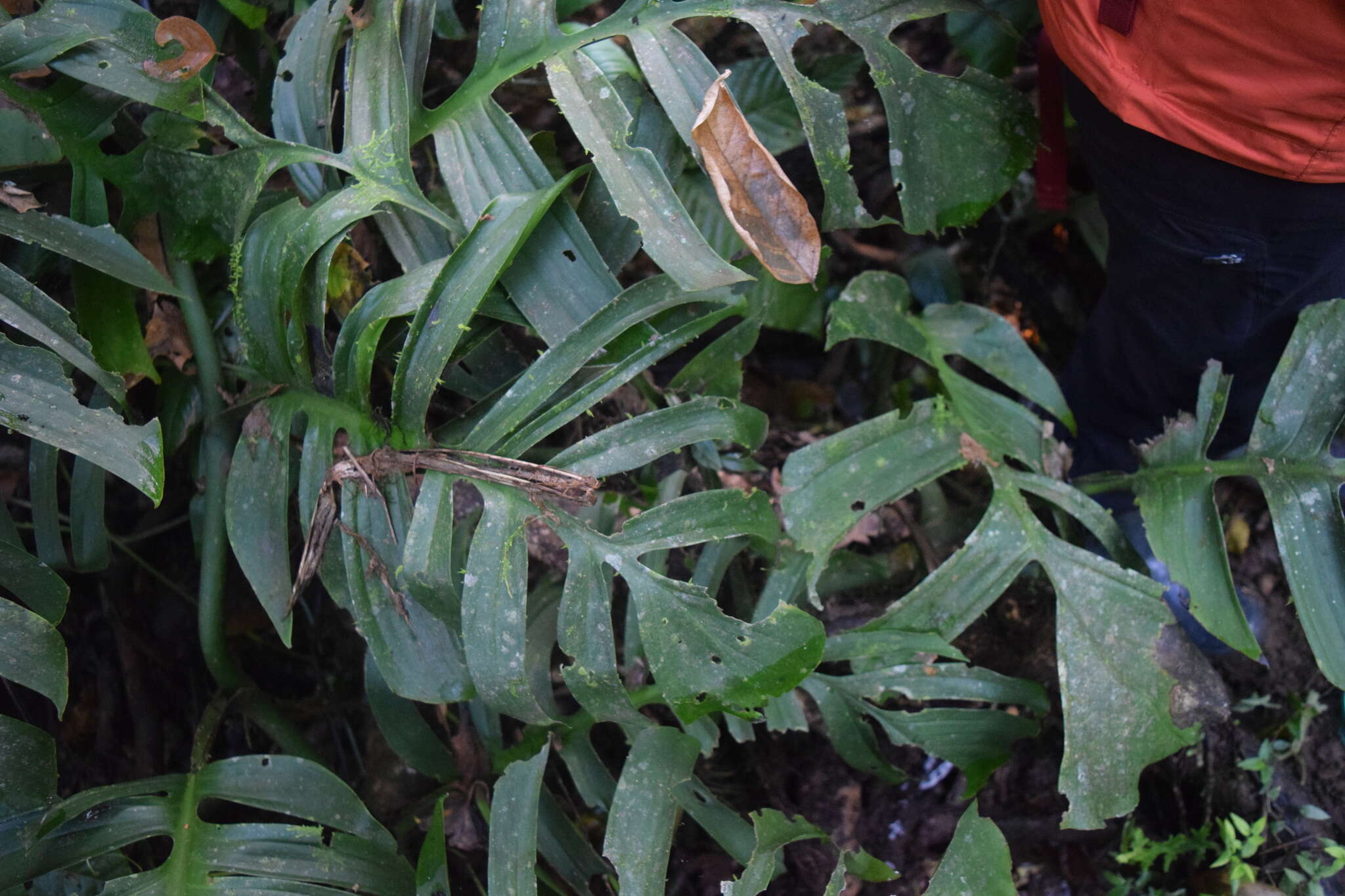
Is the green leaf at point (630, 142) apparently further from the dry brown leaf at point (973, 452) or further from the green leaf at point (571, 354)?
the dry brown leaf at point (973, 452)

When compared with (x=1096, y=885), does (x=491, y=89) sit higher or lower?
higher

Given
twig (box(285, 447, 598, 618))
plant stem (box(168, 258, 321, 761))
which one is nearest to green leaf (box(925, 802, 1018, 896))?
twig (box(285, 447, 598, 618))

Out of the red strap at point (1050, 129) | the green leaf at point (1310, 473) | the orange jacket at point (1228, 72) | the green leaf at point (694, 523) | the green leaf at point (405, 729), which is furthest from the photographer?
the red strap at point (1050, 129)

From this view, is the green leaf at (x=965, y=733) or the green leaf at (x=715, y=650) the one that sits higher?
the green leaf at (x=715, y=650)

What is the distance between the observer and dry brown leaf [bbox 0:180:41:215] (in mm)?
1142

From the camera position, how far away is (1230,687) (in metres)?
1.67

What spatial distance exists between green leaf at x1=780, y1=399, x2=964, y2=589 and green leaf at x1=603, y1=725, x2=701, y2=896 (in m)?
0.29

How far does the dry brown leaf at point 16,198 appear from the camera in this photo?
1142 mm

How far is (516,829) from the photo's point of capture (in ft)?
3.74

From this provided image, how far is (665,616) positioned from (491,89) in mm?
762

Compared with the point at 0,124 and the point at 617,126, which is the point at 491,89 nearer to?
the point at 617,126

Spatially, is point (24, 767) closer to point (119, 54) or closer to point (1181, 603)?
point (119, 54)

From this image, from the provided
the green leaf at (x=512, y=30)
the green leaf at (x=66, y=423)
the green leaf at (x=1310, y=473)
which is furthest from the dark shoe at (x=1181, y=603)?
the green leaf at (x=66, y=423)

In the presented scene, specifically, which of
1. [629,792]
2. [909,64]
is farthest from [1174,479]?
[629,792]
